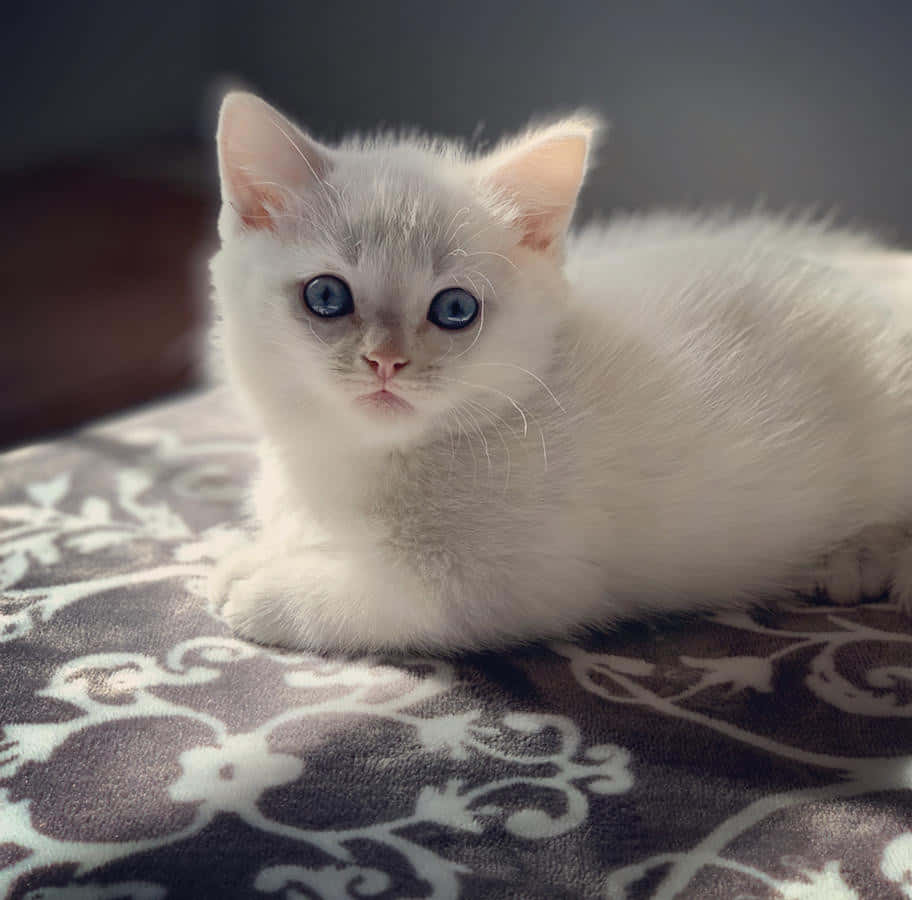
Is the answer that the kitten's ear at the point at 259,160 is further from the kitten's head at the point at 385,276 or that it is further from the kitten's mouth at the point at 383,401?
the kitten's mouth at the point at 383,401

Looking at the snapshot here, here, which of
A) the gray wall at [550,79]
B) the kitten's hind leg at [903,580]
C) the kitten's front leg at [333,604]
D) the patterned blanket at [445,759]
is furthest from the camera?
the gray wall at [550,79]

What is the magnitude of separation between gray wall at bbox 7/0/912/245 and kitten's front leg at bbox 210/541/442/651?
176 centimetres

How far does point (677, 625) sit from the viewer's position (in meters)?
1.33

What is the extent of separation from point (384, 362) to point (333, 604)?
31 centimetres

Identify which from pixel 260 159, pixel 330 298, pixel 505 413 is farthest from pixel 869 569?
pixel 260 159

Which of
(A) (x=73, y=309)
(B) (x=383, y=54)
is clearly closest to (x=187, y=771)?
(A) (x=73, y=309)

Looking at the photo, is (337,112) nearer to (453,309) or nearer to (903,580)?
(453,309)

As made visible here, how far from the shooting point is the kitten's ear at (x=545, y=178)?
1.24 m

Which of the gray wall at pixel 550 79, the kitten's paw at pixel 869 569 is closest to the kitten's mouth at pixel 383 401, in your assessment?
the kitten's paw at pixel 869 569

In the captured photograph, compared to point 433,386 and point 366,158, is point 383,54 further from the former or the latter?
point 433,386

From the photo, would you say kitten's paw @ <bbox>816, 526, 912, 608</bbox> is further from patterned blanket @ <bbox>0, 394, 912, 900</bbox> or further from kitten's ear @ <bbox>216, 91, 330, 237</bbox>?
kitten's ear @ <bbox>216, 91, 330, 237</bbox>

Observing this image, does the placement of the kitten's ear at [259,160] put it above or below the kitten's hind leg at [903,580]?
above

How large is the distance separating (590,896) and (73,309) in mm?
2622

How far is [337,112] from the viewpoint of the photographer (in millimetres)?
3756
